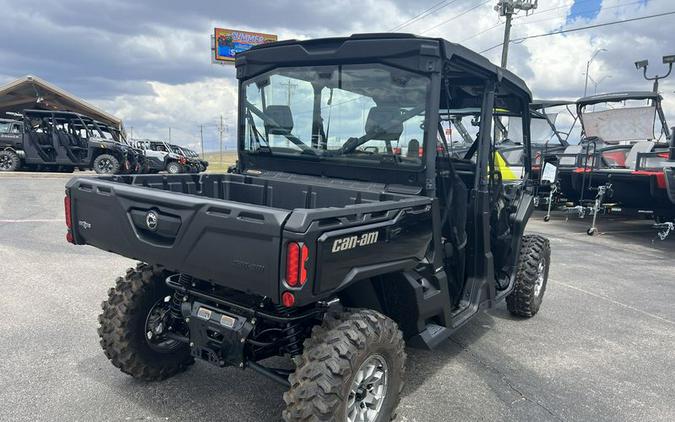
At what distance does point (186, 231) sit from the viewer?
2443 millimetres

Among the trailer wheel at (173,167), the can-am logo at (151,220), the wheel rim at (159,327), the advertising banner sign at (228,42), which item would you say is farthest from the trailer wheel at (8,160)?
the advertising banner sign at (228,42)

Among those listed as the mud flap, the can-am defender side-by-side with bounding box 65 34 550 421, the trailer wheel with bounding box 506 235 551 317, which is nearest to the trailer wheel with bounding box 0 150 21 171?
the can-am defender side-by-side with bounding box 65 34 550 421

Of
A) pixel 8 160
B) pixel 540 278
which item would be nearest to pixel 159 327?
pixel 540 278

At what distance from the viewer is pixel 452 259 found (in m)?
3.77

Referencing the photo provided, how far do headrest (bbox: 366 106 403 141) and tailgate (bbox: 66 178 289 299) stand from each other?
4.56 ft

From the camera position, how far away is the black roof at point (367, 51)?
9.82 feet

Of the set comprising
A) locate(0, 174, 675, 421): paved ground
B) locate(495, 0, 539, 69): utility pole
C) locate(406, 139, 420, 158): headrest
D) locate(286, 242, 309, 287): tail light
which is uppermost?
locate(495, 0, 539, 69): utility pole

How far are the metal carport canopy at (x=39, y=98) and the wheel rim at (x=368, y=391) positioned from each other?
87.3 feet

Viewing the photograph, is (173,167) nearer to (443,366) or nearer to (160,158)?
(160,158)

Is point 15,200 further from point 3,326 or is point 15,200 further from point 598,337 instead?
point 598,337

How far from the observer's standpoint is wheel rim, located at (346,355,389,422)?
2588 mm

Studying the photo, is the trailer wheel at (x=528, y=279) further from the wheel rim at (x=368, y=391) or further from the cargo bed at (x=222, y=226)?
the wheel rim at (x=368, y=391)

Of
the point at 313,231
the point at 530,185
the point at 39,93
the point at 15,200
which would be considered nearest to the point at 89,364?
the point at 313,231

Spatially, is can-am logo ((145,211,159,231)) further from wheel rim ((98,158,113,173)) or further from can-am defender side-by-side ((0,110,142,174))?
wheel rim ((98,158,113,173))
